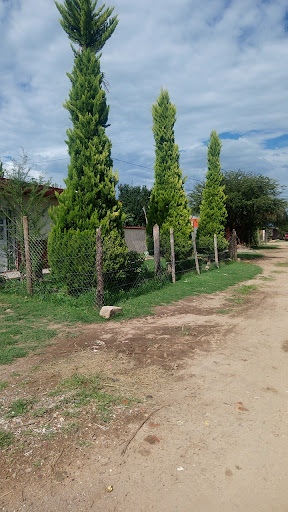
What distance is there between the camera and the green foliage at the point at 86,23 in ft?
27.5

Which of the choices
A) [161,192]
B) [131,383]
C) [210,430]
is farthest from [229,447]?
[161,192]

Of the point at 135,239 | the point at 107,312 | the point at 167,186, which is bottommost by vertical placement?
the point at 107,312

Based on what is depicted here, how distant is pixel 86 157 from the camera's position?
26.7ft

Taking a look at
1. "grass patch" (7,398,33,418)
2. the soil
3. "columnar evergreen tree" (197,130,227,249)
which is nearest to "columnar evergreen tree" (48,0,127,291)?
the soil

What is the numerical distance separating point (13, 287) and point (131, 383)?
227 inches

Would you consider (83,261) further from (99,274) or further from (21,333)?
(21,333)

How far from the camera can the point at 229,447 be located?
8.71 feet

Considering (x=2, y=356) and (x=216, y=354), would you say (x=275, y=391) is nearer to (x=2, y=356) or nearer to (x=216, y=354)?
(x=216, y=354)

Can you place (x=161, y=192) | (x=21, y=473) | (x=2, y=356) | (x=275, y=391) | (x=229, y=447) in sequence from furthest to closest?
(x=161, y=192) → (x=2, y=356) → (x=275, y=391) → (x=229, y=447) → (x=21, y=473)

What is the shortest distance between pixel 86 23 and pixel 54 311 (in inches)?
268

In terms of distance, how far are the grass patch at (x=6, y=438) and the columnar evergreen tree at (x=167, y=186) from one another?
400 inches

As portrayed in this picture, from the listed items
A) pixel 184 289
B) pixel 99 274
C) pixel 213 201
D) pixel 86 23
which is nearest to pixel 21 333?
pixel 99 274

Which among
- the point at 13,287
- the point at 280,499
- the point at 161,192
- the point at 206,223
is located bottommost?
the point at 280,499

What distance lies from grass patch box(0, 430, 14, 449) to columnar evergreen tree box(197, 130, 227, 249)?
49.5 ft
